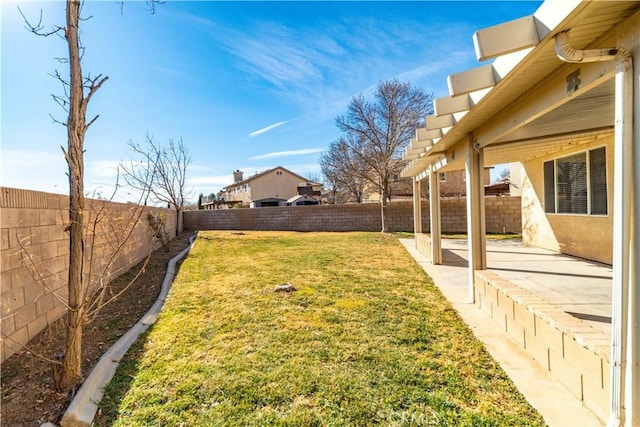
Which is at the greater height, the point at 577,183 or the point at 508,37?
the point at 508,37

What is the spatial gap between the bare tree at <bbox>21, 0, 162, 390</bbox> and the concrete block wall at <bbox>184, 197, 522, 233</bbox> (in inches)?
628

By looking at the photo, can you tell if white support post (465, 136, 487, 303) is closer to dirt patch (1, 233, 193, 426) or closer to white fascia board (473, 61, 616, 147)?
white fascia board (473, 61, 616, 147)

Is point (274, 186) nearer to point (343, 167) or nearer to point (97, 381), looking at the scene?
point (343, 167)

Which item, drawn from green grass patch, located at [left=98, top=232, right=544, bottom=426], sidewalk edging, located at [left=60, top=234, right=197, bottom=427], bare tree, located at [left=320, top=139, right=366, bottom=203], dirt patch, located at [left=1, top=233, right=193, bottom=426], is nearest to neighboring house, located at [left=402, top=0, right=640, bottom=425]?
green grass patch, located at [left=98, top=232, right=544, bottom=426]

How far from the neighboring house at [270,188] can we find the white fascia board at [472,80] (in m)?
35.7

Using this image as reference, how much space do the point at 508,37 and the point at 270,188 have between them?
38.5 meters

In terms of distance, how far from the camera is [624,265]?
6.63 ft

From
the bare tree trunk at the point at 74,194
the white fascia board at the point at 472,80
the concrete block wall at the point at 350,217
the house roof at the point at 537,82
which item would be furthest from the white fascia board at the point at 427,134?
the concrete block wall at the point at 350,217

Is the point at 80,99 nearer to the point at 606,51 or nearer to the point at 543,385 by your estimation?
the point at 606,51

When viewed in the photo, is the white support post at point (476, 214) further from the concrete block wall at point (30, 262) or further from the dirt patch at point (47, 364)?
the dirt patch at point (47, 364)

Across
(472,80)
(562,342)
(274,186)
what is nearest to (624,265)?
(562,342)

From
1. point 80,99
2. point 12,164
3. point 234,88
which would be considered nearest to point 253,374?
point 80,99

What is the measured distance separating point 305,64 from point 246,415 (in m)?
10.8

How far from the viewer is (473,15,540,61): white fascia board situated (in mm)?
2373
